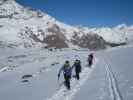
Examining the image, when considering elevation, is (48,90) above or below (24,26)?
below

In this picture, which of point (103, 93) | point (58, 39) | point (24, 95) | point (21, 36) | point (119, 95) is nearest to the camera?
point (119, 95)

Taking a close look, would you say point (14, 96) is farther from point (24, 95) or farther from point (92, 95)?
point (92, 95)

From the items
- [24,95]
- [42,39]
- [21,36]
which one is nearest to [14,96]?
[24,95]

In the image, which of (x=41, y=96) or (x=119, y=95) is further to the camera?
(x=41, y=96)

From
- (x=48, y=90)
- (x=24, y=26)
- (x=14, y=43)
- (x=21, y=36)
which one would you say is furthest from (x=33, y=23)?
(x=48, y=90)

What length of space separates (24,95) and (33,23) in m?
184

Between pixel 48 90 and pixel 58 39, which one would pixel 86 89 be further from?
Answer: pixel 58 39

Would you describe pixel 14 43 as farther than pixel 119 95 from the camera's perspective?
Yes

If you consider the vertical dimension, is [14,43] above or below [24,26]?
below

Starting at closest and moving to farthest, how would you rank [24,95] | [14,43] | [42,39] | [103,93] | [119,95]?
[119,95]
[103,93]
[24,95]
[14,43]
[42,39]

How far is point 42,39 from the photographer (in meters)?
180

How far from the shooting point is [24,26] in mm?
182375

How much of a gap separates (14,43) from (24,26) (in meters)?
46.8

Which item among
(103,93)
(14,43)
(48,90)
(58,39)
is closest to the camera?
(103,93)
